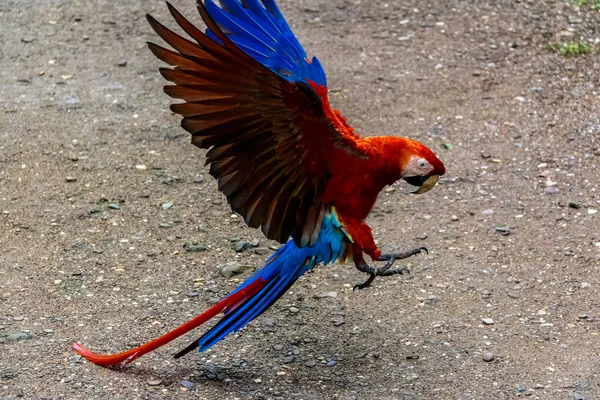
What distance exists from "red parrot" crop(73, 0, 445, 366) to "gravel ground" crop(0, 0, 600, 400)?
0.29 metres

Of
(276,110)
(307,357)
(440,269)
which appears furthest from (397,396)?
(276,110)

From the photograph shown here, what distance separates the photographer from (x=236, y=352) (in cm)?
321

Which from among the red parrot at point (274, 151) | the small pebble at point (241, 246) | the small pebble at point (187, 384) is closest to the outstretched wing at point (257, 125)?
the red parrot at point (274, 151)

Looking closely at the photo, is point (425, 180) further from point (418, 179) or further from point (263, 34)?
point (263, 34)

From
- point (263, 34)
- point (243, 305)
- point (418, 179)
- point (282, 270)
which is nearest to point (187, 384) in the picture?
point (243, 305)

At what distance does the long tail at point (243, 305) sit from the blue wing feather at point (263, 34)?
2.16 ft

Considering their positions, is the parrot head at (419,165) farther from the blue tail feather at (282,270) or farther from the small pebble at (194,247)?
the small pebble at (194,247)

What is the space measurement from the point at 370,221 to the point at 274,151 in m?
1.32

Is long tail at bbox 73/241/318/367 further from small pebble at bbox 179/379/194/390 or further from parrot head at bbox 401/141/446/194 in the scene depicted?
parrot head at bbox 401/141/446/194

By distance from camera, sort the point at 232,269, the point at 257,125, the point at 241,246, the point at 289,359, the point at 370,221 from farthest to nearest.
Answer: the point at 370,221 → the point at 241,246 → the point at 232,269 → the point at 289,359 → the point at 257,125

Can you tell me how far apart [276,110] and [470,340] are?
1.28 metres

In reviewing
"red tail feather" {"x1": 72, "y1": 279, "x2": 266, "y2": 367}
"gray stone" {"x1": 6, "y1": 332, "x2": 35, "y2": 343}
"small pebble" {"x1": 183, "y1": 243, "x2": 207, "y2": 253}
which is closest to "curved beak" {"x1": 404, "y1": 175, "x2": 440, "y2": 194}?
"red tail feather" {"x1": 72, "y1": 279, "x2": 266, "y2": 367}

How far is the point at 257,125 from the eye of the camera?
271 cm

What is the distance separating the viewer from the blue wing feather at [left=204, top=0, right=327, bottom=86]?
2.80 m
